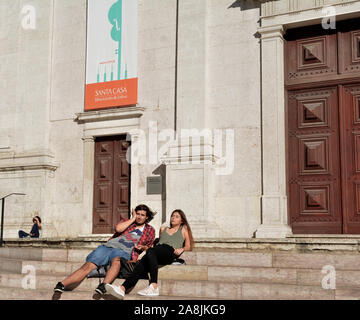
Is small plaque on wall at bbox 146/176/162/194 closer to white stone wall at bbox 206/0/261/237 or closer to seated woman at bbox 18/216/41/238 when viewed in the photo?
white stone wall at bbox 206/0/261/237

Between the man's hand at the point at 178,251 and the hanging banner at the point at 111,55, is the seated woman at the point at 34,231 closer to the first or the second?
the hanging banner at the point at 111,55

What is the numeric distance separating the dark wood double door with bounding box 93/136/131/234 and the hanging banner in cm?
104

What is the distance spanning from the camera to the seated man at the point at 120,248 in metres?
7.20

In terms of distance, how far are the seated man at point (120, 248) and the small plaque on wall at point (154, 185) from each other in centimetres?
413

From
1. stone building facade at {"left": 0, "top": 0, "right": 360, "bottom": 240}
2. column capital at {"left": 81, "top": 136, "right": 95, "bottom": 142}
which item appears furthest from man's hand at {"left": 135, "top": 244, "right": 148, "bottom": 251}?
column capital at {"left": 81, "top": 136, "right": 95, "bottom": 142}

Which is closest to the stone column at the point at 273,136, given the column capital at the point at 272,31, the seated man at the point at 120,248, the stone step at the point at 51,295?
the column capital at the point at 272,31

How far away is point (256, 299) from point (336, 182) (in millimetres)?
4779

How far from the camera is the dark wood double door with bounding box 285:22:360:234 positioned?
427 inches

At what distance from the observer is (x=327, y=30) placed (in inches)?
442

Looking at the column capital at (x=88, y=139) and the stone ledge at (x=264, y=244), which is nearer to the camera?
the stone ledge at (x=264, y=244)

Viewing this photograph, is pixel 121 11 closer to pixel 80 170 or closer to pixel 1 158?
pixel 80 170

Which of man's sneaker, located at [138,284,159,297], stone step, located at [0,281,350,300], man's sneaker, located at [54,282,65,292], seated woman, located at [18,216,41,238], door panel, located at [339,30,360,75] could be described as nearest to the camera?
stone step, located at [0,281,350,300]

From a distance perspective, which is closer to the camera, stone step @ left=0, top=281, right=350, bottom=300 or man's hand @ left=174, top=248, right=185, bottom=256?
Answer: stone step @ left=0, top=281, right=350, bottom=300
